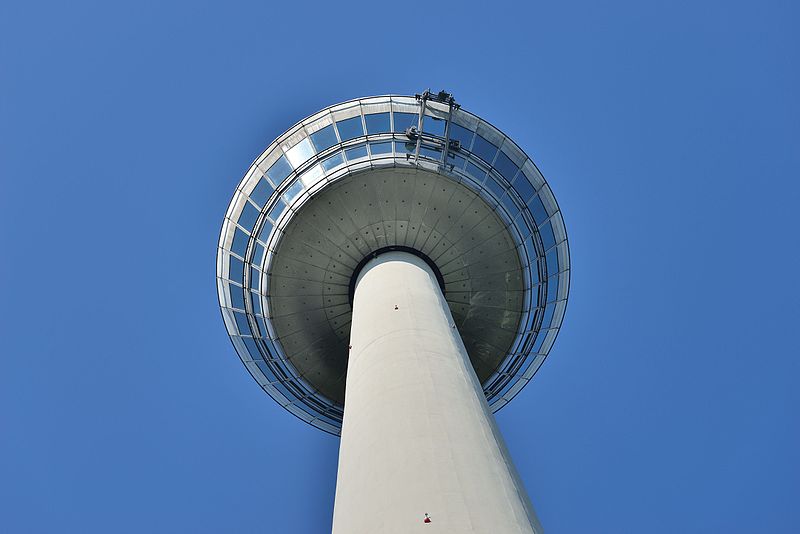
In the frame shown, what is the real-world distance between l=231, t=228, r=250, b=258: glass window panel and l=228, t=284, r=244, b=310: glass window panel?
1155 mm

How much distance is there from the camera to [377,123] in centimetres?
2033

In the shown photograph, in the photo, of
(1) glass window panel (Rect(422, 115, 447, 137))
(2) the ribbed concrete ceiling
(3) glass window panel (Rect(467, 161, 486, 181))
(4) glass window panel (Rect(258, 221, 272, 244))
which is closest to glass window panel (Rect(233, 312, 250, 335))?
(2) the ribbed concrete ceiling

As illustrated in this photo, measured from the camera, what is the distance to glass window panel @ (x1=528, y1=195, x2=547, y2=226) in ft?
68.2

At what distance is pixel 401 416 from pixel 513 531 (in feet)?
9.23

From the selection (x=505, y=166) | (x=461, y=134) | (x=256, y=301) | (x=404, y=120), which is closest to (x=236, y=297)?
(x=256, y=301)

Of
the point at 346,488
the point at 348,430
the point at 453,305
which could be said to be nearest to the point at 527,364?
the point at 453,305

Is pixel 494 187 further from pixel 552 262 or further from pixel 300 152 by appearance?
pixel 300 152

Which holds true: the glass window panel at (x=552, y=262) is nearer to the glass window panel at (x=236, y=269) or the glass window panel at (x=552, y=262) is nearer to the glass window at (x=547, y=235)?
the glass window at (x=547, y=235)

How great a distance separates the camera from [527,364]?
22.3 metres

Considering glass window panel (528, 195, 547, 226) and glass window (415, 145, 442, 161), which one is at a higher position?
glass window (415, 145, 442, 161)

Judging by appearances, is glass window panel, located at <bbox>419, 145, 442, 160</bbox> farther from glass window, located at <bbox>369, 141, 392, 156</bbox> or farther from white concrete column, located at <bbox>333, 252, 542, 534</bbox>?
white concrete column, located at <bbox>333, 252, 542, 534</bbox>

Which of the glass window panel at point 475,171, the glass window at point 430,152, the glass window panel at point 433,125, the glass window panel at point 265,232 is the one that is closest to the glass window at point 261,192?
the glass window panel at point 265,232

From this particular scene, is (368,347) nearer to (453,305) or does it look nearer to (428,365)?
(428,365)

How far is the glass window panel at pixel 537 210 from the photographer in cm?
2080
